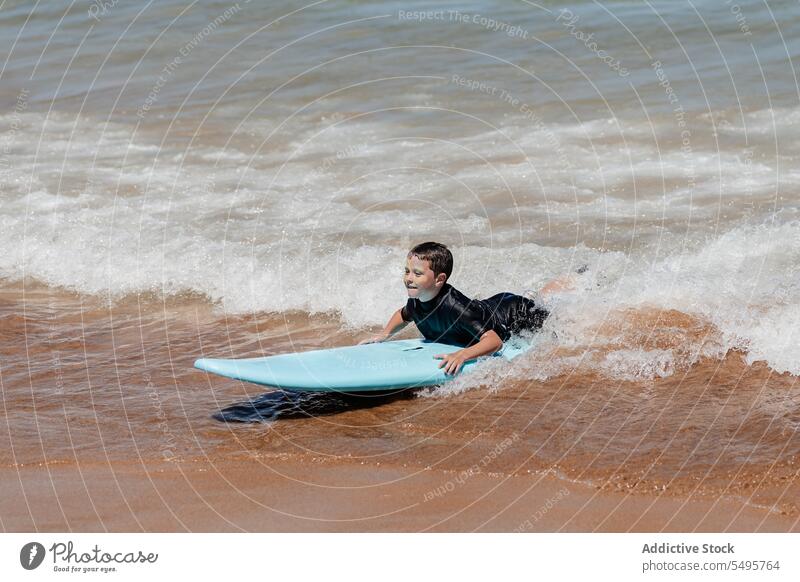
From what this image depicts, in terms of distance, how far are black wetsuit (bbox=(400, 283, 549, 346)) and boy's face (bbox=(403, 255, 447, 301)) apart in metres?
0.07

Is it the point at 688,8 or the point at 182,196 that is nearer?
the point at 182,196

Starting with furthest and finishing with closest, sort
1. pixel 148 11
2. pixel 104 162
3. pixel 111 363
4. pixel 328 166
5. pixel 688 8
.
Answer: pixel 148 11 < pixel 688 8 < pixel 104 162 < pixel 328 166 < pixel 111 363

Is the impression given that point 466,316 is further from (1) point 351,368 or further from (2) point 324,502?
(2) point 324,502

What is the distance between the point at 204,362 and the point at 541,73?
864 centimetres

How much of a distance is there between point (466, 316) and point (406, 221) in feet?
12.8

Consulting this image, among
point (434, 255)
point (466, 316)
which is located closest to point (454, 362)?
point (466, 316)

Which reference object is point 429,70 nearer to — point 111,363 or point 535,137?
point 535,137

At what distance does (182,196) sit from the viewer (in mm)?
11219

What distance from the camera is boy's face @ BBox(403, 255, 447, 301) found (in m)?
6.16

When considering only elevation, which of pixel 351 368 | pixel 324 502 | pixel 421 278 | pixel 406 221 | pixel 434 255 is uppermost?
pixel 434 255

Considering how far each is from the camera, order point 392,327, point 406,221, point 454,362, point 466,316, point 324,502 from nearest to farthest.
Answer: point 324,502 < point 454,362 < point 466,316 < point 392,327 < point 406,221

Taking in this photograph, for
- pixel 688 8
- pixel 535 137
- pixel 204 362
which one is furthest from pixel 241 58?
pixel 204 362
